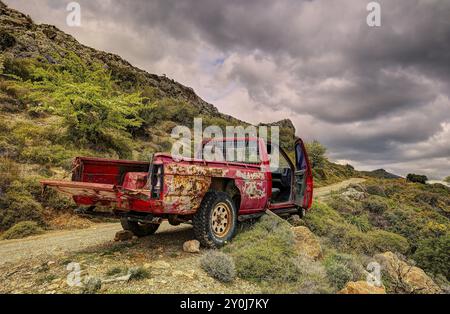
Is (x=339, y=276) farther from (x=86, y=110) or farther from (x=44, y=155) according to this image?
(x=86, y=110)

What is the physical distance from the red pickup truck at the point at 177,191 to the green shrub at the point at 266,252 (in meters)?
0.28

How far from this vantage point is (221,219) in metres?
5.71

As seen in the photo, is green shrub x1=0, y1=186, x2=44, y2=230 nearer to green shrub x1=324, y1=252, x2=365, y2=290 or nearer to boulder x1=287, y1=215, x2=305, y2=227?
boulder x1=287, y1=215, x2=305, y2=227

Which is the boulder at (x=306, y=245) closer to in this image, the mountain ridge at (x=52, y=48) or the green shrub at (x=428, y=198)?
the green shrub at (x=428, y=198)

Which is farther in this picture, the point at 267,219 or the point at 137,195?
the point at 267,219

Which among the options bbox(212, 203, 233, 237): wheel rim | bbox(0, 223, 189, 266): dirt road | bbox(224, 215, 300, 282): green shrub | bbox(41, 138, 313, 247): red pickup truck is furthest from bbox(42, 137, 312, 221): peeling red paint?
bbox(0, 223, 189, 266): dirt road

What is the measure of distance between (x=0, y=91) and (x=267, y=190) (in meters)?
20.3

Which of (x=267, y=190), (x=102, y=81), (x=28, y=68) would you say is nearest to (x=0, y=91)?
(x=28, y=68)

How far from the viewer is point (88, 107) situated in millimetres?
16781

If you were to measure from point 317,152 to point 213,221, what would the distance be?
33.5 metres

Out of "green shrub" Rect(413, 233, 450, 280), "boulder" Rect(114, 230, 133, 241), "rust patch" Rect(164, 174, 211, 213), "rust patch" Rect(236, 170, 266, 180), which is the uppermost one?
"rust patch" Rect(236, 170, 266, 180)

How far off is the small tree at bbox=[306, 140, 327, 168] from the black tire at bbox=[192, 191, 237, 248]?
1235 inches

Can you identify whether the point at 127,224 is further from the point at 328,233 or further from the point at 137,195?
the point at 328,233

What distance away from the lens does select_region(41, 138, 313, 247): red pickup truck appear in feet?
15.2
